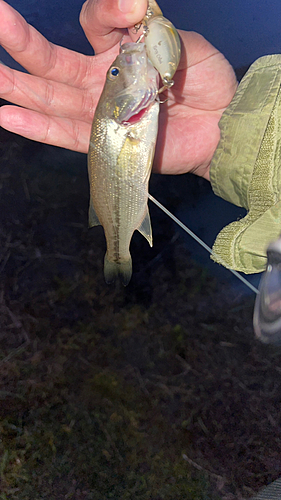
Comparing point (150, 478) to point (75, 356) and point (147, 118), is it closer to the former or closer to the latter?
point (75, 356)

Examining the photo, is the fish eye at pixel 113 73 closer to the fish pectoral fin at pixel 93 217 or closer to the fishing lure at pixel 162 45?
the fishing lure at pixel 162 45

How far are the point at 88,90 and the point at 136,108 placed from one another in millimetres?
488

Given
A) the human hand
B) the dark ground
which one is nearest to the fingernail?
the human hand

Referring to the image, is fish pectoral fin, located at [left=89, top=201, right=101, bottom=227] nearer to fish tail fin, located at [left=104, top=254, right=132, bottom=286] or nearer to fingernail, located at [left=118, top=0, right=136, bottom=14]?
fish tail fin, located at [left=104, top=254, right=132, bottom=286]

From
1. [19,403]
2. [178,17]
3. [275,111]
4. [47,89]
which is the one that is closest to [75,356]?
[19,403]

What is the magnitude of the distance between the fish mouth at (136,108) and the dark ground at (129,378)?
116 centimetres

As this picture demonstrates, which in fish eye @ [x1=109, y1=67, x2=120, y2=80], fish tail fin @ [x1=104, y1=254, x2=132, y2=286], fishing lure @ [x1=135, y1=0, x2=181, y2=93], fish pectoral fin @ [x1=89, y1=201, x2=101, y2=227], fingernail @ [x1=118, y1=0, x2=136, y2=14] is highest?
fingernail @ [x1=118, y1=0, x2=136, y2=14]

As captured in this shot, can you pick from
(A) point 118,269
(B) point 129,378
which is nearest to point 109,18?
(A) point 118,269

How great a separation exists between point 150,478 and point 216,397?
25.3 inches

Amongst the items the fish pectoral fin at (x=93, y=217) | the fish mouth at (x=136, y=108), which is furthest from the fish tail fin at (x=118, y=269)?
the fish mouth at (x=136, y=108)

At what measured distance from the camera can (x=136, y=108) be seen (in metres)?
0.68

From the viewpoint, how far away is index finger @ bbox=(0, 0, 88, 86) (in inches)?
31.0

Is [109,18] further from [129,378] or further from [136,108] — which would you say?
[129,378]

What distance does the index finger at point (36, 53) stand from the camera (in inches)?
31.0
